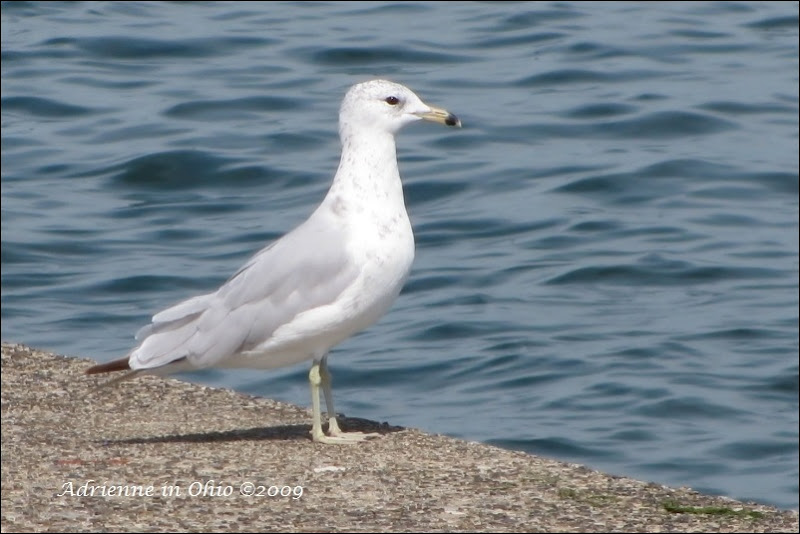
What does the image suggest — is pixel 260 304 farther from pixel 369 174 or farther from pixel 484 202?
pixel 484 202

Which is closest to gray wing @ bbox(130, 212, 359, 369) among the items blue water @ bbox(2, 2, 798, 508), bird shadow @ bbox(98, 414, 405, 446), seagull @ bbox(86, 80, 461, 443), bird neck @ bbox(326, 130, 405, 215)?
seagull @ bbox(86, 80, 461, 443)

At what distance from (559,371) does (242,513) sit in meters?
5.96

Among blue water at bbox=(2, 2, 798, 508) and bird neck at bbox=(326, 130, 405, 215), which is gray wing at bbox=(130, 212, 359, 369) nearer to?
bird neck at bbox=(326, 130, 405, 215)

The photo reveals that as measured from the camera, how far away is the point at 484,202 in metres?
13.6

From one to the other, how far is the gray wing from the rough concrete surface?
0.33m

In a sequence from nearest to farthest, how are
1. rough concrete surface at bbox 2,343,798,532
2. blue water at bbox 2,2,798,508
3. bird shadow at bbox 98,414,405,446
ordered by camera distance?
1. rough concrete surface at bbox 2,343,798,532
2. bird shadow at bbox 98,414,405,446
3. blue water at bbox 2,2,798,508

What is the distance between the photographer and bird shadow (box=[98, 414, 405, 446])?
5.99 meters

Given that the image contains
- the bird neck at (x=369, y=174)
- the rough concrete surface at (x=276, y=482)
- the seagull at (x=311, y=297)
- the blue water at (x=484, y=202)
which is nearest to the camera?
the rough concrete surface at (x=276, y=482)

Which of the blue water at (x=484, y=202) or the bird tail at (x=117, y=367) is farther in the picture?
the blue water at (x=484, y=202)

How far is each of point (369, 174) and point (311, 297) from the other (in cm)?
59

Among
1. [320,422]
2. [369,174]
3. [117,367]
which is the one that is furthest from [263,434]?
[369,174]

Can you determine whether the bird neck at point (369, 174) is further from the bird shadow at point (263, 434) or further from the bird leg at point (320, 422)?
the bird shadow at point (263, 434)

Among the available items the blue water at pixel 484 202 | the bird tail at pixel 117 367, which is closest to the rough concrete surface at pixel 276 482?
the bird tail at pixel 117 367

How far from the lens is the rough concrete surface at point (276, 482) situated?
190 inches
